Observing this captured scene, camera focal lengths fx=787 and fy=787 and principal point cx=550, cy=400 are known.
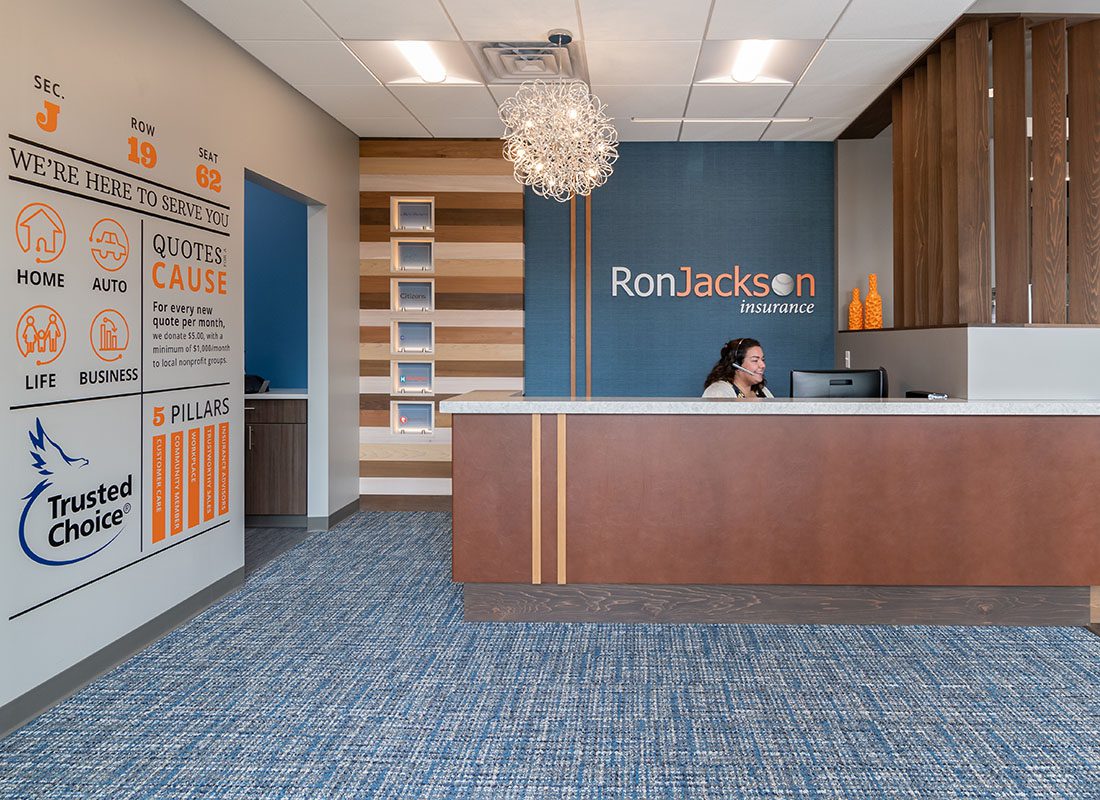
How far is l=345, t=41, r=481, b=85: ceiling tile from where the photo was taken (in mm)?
4852

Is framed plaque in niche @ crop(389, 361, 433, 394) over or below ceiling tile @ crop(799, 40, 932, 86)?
below

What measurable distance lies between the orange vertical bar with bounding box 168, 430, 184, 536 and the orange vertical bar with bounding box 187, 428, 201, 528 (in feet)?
0.21

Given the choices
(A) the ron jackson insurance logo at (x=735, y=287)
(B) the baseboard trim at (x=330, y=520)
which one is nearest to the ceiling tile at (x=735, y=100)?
(A) the ron jackson insurance logo at (x=735, y=287)

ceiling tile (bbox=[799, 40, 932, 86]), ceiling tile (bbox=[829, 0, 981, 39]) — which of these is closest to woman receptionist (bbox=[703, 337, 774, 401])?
ceiling tile (bbox=[799, 40, 932, 86])

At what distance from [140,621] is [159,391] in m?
1.11

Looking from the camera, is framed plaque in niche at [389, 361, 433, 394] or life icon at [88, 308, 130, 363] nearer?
life icon at [88, 308, 130, 363]

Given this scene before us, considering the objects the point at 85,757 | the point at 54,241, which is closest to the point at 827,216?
the point at 54,241

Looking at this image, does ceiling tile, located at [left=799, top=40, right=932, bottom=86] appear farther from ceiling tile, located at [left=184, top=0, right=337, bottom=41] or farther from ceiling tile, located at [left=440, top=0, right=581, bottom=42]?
ceiling tile, located at [left=184, top=0, right=337, bottom=41]

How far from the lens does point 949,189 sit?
4789 millimetres

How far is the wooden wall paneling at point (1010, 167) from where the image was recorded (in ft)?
14.8

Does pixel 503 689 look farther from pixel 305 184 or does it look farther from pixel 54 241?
pixel 305 184

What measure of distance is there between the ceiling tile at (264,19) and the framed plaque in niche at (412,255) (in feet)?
7.55

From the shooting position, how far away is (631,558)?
3.98 meters

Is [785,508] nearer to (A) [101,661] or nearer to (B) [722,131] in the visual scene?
(A) [101,661]
